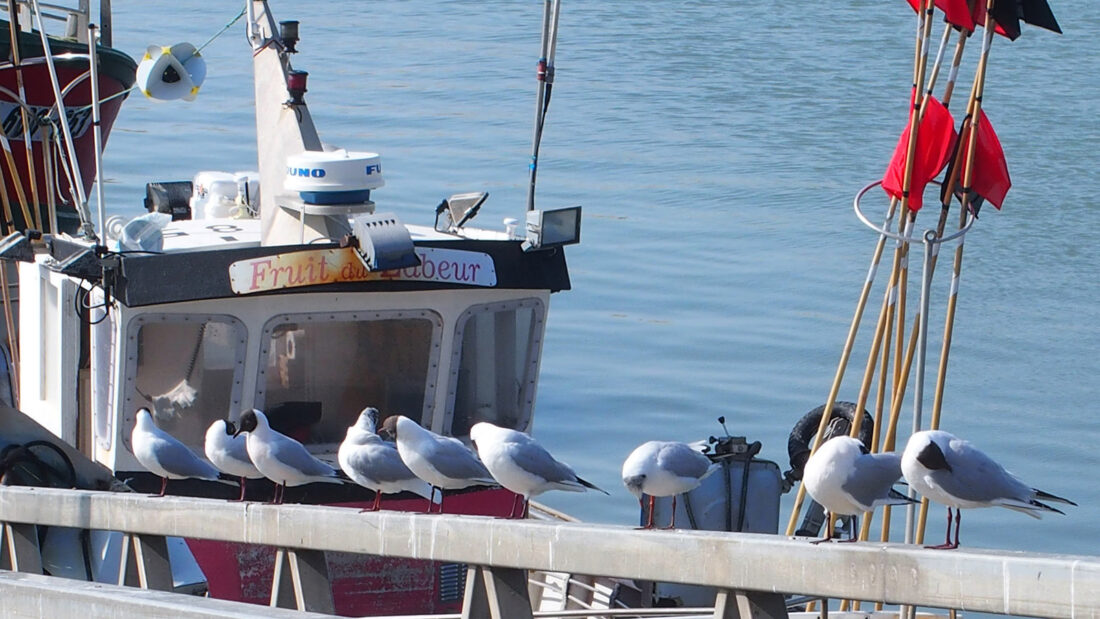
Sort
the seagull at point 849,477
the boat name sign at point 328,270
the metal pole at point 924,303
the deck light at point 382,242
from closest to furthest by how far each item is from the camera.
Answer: the seagull at point 849,477
the metal pole at point 924,303
the deck light at point 382,242
the boat name sign at point 328,270

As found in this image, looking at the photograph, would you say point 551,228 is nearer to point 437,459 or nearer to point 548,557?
point 437,459

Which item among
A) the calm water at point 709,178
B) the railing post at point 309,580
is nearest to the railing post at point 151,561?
the railing post at point 309,580

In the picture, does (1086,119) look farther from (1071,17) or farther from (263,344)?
(263,344)

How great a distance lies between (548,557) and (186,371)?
4792 millimetres

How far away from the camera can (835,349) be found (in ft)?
62.7

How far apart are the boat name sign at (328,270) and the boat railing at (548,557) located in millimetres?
2502

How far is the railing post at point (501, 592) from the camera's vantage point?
4801mm

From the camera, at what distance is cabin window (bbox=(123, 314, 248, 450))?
884cm

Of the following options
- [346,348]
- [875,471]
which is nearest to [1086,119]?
[346,348]

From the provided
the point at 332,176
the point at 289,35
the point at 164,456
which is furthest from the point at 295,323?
the point at 289,35

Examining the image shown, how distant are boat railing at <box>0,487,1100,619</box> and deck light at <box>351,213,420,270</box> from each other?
8.53 ft

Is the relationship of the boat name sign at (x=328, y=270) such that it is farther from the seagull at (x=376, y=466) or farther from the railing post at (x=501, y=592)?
the railing post at (x=501, y=592)

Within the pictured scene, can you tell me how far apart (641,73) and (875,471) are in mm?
24615

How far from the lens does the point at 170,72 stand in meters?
10.2
